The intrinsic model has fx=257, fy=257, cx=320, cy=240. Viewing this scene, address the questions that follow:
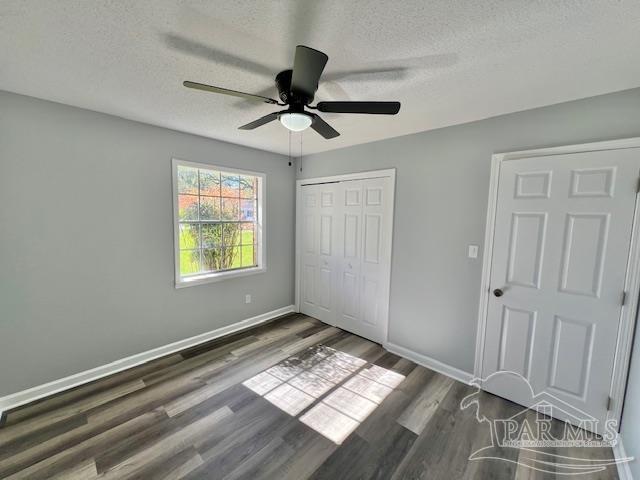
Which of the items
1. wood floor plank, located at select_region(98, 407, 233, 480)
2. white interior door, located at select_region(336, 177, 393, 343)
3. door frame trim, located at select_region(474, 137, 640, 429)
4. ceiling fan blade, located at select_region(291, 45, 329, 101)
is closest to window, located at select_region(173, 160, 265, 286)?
white interior door, located at select_region(336, 177, 393, 343)

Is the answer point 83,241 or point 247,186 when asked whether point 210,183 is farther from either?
point 83,241

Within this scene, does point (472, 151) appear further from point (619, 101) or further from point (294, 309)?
point (294, 309)

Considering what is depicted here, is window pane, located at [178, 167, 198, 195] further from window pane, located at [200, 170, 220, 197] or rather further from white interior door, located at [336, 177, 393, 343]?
white interior door, located at [336, 177, 393, 343]

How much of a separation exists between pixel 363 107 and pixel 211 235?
2.45 meters

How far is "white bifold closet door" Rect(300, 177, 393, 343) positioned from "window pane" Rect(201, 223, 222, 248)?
122cm

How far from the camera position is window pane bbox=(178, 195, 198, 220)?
2.88 m

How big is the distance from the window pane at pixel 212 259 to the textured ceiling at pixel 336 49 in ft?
5.45

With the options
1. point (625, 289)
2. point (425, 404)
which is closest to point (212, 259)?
point (425, 404)

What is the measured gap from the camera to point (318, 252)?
3734 mm

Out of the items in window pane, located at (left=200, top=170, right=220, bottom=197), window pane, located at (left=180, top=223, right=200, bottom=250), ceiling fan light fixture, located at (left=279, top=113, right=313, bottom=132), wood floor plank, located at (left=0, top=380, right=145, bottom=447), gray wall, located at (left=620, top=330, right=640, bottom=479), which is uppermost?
ceiling fan light fixture, located at (left=279, top=113, right=313, bottom=132)

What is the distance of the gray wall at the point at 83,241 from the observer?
198 centimetres

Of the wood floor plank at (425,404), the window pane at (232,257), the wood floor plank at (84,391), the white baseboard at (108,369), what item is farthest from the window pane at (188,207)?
the wood floor plank at (425,404)

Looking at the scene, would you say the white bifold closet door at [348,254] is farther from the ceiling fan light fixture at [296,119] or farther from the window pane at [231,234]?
the ceiling fan light fixture at [296,119]

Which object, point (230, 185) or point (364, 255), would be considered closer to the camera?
point (364, 255)
